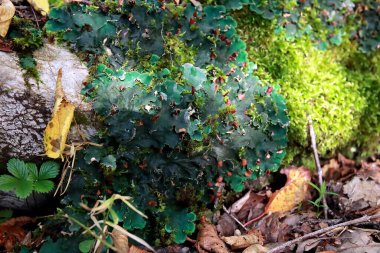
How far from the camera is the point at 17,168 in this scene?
2.22 metres

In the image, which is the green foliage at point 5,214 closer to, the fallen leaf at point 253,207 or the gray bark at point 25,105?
the gray bark at point 25,105

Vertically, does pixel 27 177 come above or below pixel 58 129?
below

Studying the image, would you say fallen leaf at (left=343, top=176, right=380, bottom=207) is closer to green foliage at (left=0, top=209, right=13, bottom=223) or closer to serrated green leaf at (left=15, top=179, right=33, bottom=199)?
serrated green leaf at (left=15, top=179, right=33, bottom=199)

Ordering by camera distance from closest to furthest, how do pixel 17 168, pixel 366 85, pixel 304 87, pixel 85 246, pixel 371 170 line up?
pixel 85 246 < pixel 17 168 < pixel 304 87 < pixel 371 170 < pixel 366 85

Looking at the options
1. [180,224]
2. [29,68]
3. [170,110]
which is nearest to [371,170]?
[180,224]

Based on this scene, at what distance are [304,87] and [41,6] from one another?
1.93m

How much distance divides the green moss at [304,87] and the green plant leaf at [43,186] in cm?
159

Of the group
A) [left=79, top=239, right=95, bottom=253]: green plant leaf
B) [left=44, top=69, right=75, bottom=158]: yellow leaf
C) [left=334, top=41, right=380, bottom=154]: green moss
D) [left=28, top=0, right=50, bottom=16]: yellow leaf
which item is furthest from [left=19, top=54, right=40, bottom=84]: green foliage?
[left=334, top=41, right=380, bottom=154]: green moss

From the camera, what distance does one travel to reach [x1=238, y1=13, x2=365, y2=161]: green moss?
2963mm

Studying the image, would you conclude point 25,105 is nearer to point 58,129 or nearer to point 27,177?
point 58,129

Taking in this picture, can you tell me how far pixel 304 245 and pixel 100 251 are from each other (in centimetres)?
116

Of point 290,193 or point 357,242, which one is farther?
point 290,193

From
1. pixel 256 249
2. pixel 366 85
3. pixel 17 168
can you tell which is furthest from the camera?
pixel 366 85

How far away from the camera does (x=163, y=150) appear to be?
7.57ft
